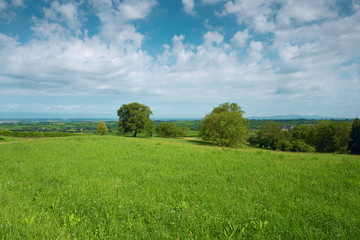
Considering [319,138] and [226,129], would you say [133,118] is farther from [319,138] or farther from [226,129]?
[319,138]

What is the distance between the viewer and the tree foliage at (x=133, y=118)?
55188 millimetres

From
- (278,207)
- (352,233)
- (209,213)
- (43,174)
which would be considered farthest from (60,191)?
(352,233)

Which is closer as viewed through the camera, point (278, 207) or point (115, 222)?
point (115, 222)

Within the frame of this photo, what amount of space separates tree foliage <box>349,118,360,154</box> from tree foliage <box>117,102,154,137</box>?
2338 inches

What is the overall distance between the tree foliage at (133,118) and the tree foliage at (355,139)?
5940cm

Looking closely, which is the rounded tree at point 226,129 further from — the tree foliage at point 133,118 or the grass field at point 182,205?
the grass field at point 182,205

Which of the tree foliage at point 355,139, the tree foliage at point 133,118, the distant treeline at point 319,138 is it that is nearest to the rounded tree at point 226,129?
the distant treeline at point 319,138

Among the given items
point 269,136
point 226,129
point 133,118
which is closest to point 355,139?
point 269,136

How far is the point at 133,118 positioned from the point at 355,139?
213ft

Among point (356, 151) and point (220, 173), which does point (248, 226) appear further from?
point (356, 151)

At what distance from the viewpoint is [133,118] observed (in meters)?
55.0

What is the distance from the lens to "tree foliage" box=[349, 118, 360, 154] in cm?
4431

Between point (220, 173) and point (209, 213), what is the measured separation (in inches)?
145

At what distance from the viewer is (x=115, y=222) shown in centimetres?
396
